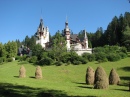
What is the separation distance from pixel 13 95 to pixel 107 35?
8935 centimetres

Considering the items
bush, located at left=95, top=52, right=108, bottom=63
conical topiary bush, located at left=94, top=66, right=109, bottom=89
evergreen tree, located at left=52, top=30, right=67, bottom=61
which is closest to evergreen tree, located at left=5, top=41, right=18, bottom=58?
evergreen tree, located at left=52, top=30, right=67, bottom=61

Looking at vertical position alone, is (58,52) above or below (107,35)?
below

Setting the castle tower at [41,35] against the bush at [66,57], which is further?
the castle tower at [41,35]

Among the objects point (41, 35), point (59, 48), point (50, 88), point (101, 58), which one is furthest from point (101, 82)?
point (41, 35)

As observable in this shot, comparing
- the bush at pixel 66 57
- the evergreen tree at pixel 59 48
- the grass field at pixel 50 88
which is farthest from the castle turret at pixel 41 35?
the grass field at pixel 50 88

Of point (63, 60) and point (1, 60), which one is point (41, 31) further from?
point (63, 60)

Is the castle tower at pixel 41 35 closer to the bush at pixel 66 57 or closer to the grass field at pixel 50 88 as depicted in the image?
the bush at pixel 66 57

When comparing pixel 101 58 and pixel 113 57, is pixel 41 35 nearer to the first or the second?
pixel 101 58

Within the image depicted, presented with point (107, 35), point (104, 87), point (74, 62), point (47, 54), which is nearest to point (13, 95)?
point (104, 87)

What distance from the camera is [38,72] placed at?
3219cm

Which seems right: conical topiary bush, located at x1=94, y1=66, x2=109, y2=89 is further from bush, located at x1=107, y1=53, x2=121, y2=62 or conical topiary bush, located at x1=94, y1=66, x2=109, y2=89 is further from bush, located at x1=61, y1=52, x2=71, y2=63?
bush, located at x1=61, y1=52, x2=71, y2=63

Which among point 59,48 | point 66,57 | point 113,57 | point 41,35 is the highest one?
point 41,35

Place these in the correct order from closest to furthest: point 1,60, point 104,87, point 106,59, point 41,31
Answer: point 104,87 → point 106,59 → point 1,60 → point 41,31

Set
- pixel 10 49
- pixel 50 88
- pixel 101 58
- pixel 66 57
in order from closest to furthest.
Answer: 1. pixel 50 88
2. pixel 101 58
3. pixel 66 57
4. pixel 10 49
